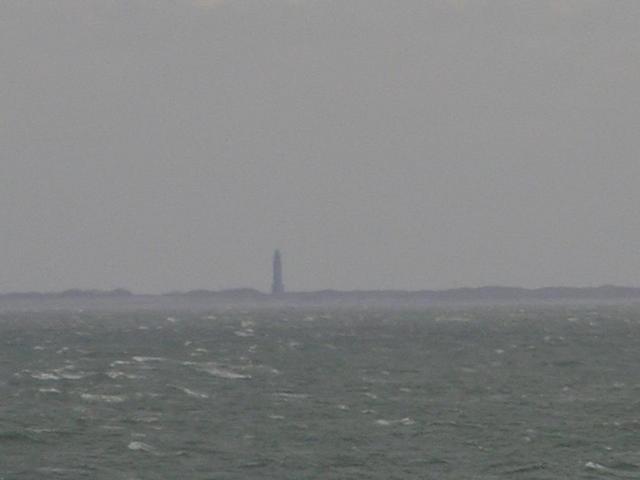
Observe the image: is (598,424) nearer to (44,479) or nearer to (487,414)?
(487,414)

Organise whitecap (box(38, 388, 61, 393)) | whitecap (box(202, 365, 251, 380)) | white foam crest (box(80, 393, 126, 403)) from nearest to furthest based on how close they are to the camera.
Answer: white foam crest (box(80, 393, 126, 403)) → whitecap (box(38, 388, 61, 393)) → whitecap (box(202, 365, 251, 380))

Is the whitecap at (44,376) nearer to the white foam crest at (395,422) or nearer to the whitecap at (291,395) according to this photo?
the whitecap at (291,395)

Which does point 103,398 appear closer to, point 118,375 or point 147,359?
point 118,375

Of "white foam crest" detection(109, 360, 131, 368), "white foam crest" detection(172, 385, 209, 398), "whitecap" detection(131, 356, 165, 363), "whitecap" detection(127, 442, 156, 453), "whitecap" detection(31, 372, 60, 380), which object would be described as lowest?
"whitecap" detection(127, 442, 156, 453)

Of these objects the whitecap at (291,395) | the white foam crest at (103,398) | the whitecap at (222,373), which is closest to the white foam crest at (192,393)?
the white foam crest at (103,398)

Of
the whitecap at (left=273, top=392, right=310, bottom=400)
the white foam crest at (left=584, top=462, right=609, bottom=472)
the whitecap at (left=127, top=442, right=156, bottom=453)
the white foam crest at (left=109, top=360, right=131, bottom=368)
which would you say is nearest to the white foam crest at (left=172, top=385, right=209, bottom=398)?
the whitecap at (left=273, top=392, right=310, bottom=400)

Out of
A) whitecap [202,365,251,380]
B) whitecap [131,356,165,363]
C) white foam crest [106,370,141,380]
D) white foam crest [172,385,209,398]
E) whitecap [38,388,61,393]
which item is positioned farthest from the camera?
whitecap [131,356,165,363]

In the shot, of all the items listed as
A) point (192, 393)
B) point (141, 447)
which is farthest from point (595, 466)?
point (192, 393)

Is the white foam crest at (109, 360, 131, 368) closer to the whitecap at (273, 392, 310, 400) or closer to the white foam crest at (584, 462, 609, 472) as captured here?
the whitecap at (273, 392, 310, 400)
